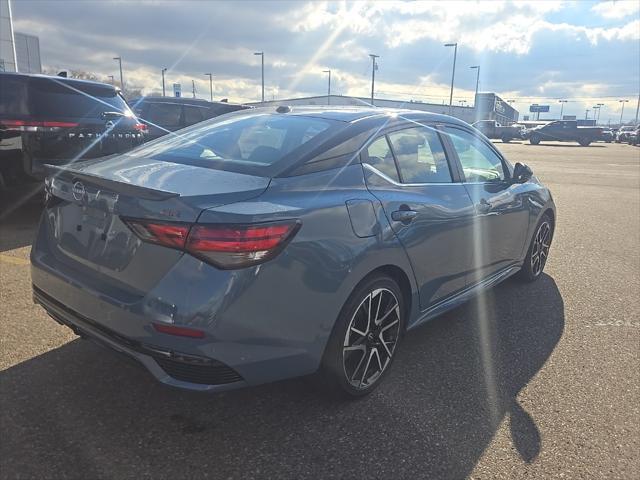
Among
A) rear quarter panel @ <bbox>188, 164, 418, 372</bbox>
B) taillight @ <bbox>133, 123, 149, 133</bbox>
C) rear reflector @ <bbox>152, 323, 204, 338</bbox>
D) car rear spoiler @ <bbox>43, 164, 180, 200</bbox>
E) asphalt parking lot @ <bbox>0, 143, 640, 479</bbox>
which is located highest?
taillight @ <bbox>133, 123, 149, 133</bbox>

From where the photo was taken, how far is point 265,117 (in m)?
3.40

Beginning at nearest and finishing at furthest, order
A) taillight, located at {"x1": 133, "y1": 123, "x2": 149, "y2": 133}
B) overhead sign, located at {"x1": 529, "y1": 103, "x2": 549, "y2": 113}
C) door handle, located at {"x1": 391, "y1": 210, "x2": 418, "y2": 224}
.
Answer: door handle, located at {"x1": 391, "y1": 210, "x2": 418, "y2": 224} < taillight, located at {"x1": 133, "y1": 123, "x2": 149, "y2": 133} < overhead sign, located at {"x1": 529, "y1": 103, "x2": 549, "y2": 113}

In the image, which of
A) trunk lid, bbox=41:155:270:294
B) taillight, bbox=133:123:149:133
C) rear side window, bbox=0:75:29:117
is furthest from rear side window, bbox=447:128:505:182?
rear side window, bbox=0:75:29:117

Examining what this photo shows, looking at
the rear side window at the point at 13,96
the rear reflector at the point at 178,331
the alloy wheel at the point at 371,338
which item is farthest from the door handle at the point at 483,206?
the rear side window at the point at 13,96

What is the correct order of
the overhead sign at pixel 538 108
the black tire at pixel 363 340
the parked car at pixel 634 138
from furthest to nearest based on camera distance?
1. the overhead sign at pixel 538 108
2. the parked car at pixel 634 138
3. the black tire at pixel 363 340

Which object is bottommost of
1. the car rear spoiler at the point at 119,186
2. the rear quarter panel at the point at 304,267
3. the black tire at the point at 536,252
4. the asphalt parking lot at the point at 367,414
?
the asphalt parking lot at the point at 367,414

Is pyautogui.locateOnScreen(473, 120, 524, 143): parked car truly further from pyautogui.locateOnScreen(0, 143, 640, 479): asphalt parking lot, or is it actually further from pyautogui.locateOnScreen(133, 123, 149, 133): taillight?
pyautogui.locateOnScreen(0, 143, 640, 479): asphalt parking lot

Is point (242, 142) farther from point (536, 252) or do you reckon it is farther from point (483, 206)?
point (536, 252)

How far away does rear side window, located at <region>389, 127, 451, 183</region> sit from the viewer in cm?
317

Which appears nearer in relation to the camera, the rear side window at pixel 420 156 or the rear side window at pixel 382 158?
the rear side window at pixel 382 158

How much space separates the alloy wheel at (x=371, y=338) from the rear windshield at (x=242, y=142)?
909 mm

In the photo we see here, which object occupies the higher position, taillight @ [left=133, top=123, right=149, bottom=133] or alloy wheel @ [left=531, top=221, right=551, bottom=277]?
taillight @ [left=133, top=123, right=149, bottom=133]

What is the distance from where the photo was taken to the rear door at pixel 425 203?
115 inches

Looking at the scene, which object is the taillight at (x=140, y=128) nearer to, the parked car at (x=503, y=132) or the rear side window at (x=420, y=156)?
the rear side window at (x=420, y=156)
